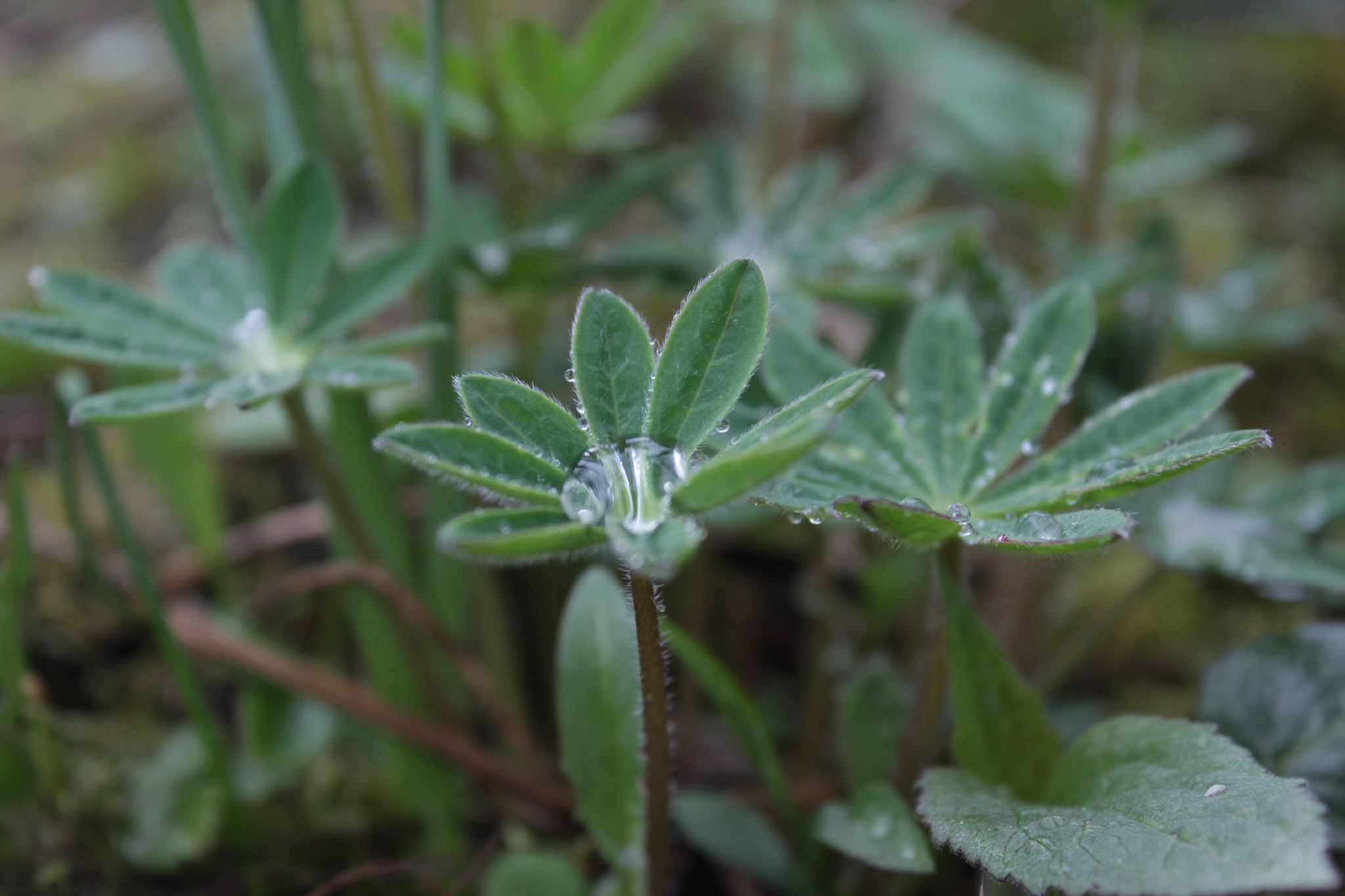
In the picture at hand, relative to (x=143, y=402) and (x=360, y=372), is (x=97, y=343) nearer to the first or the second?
(x=143, y=402)

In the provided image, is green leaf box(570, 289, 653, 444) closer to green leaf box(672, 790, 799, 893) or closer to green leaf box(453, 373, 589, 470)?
green leaf box(453, 373, 589, 470)

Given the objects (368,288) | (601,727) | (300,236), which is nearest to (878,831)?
(601,727)

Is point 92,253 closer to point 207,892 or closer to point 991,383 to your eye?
point 207,892

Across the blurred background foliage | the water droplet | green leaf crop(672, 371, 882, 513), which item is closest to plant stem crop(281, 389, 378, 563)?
the blurred background foliage

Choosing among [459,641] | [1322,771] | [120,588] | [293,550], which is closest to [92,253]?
[293,550]

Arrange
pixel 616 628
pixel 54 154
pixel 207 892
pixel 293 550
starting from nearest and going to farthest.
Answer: pixel 616 628 → pixel 207 892 → pixel 293 550 → pixel 54 154

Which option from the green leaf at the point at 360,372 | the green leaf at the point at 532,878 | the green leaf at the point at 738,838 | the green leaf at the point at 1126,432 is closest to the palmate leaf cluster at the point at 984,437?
the green leaf at the point at 1126,432

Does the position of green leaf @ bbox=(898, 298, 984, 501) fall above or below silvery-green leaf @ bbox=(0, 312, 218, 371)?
below
